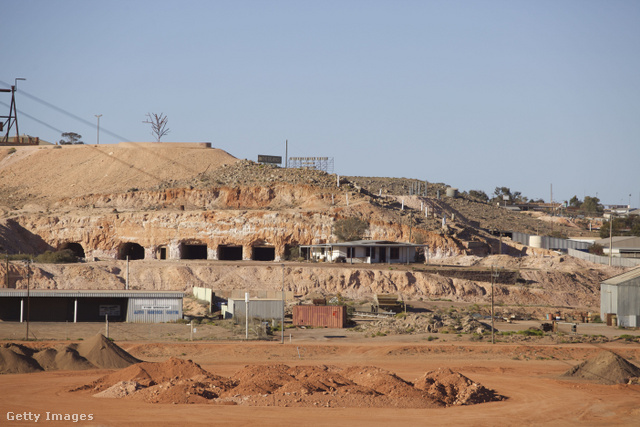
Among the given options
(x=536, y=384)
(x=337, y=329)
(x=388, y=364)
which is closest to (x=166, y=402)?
(x=388, y=364)

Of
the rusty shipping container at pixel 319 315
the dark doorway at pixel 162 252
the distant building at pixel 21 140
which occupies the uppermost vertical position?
the distant building at pixel 21 140

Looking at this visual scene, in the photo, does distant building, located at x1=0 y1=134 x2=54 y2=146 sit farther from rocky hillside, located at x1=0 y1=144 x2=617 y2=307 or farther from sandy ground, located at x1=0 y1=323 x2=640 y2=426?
sandy ground, located at x1=0 y1=323 x2=640 y2=426

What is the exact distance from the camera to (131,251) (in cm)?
7906

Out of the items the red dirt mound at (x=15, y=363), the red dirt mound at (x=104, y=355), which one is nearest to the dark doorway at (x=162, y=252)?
the red dirt mound at (x=104, y=355)

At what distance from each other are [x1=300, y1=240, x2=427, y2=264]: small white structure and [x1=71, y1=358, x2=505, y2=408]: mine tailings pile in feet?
126

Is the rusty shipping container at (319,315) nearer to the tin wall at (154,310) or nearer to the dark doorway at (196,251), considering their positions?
the tin wall at (154,310)

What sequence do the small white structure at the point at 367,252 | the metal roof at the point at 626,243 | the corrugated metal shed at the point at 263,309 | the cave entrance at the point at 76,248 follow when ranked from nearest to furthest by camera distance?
the corrugated metal shed at the point at 263,309 < the small white structure at the point at 367,252 < the cave entrance at the point at 76,248 < the metal roof at the point at 626,243

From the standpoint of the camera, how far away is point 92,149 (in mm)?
108000

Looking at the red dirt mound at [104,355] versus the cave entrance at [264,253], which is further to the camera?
the cave entrance at [264,253]

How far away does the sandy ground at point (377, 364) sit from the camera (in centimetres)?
2402

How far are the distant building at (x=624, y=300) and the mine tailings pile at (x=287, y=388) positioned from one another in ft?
81.6

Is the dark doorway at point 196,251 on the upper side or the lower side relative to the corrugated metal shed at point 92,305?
upper

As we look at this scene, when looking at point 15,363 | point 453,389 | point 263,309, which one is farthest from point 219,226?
point 453,389

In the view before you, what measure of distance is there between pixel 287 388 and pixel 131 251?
5626cm
